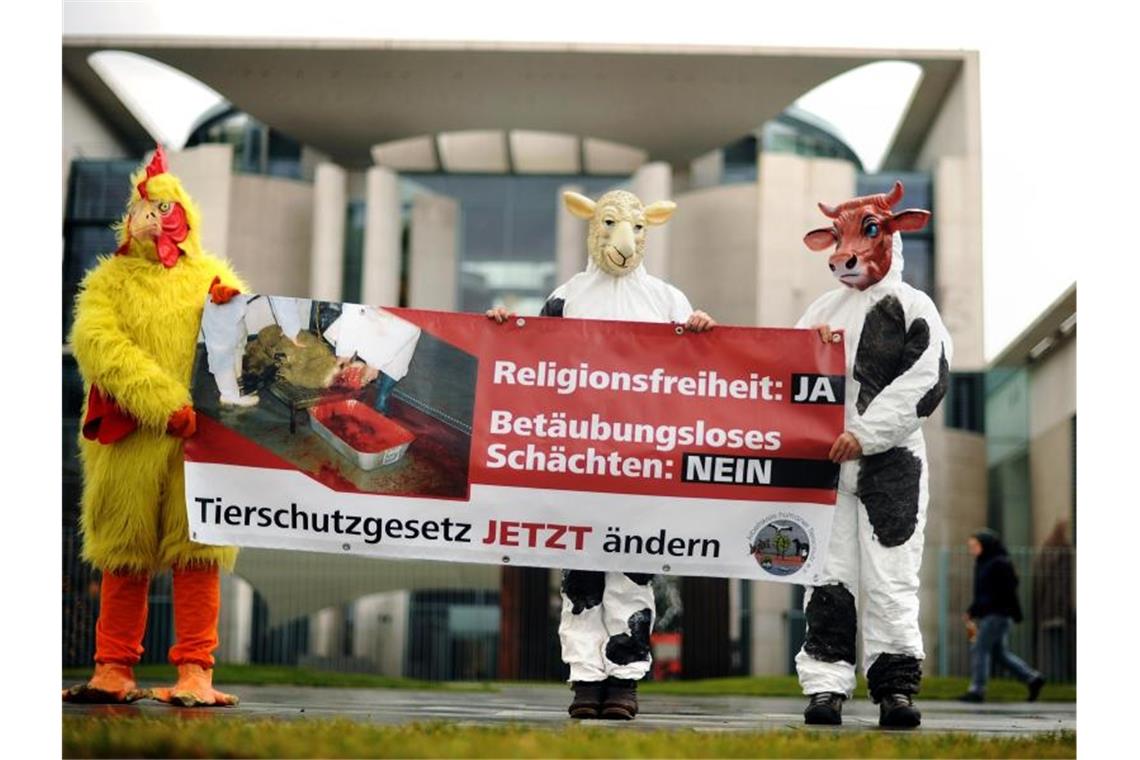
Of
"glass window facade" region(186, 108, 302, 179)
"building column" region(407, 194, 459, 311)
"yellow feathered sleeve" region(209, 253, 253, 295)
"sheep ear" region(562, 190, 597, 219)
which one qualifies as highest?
"glass window facade" region(186, 108, 302, 179)

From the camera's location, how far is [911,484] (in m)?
6.50

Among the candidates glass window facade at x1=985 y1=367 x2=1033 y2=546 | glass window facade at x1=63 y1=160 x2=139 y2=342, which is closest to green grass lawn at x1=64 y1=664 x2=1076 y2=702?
glass window facade at x1=985 y1=367 x2=1033 y2=546

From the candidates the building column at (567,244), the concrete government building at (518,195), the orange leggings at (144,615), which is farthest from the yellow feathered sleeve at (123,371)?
the building column at (567,244)

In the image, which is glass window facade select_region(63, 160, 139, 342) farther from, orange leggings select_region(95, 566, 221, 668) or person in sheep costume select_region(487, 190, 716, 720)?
person in sheep costume select_region(487, 190, 716, 720)

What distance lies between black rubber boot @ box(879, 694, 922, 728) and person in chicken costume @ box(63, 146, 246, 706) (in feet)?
8.32

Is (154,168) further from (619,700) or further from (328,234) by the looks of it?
(328,234)

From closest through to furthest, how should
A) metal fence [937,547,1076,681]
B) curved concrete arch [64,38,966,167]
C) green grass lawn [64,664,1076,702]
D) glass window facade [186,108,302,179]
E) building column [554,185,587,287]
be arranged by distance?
green grass lawn [64,664,1076,702] → metal fence [937,547,1076,681] → curved concrete arch [64,38,966,167] → building column [554,185,587,287] → glass window facade [186,108,302,179]

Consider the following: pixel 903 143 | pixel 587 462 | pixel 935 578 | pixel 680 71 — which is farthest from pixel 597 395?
pixel 903 143

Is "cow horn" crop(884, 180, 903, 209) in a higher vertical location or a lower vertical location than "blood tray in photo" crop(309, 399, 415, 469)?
higher

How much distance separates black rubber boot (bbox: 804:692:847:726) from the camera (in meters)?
6.37

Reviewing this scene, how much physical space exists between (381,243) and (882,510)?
77.0 ft

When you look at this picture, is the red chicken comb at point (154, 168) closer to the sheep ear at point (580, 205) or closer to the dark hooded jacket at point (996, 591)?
the sheep ear at point (580, 205)

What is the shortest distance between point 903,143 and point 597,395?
27104 millimetres

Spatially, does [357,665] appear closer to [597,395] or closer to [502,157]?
[502,157]
